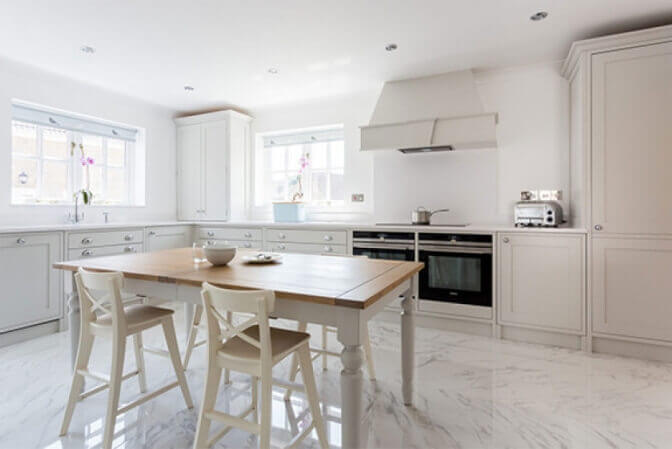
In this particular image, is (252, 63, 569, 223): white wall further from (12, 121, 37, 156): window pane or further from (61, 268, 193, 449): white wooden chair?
(12, 121, 37, 156): window pane

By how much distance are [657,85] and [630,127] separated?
32cm

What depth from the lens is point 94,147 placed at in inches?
165

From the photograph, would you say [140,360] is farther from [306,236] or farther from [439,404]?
[306,236]

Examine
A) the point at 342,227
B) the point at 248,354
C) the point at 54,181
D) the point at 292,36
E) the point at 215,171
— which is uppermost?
the point at 292,36

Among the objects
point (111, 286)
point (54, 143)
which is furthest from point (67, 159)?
point (111, 286)

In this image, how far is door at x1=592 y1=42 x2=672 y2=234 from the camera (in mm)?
2531

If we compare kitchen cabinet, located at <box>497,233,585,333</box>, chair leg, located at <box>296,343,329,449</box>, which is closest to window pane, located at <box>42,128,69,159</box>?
chair leg, located at <box>296,343,329,449</box>

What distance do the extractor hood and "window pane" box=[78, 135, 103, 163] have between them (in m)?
3.16

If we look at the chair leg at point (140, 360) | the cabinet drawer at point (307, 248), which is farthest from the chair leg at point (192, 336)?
the cabinet drawer at point (307, 248)

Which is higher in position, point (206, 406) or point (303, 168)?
point (303, 168)

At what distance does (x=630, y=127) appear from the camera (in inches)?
103

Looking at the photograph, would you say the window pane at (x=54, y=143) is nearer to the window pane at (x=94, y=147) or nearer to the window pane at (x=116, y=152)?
the window pane at (x=94, y=147)

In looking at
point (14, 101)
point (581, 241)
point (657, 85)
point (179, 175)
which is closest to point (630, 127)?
point (657, 85)

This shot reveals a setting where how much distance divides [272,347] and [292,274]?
1.18 feet
